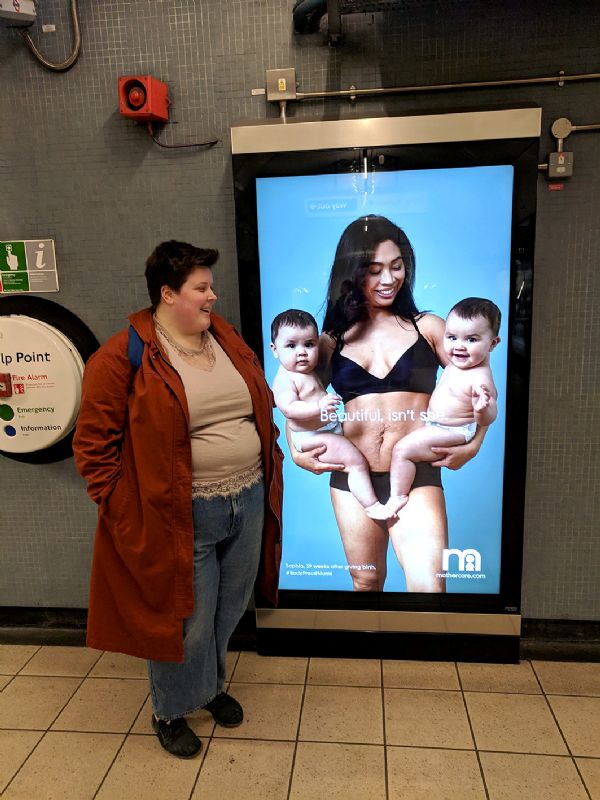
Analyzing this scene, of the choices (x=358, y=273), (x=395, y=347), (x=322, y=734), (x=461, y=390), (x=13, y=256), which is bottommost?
(x=322, y=734)

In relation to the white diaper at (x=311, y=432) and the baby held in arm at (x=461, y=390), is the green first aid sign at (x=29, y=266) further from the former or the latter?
the baby held in arm at (x=461, y=390)

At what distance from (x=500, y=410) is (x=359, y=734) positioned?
127 centimetres

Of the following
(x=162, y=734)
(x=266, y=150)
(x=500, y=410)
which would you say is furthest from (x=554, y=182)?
(x=162, y=734)

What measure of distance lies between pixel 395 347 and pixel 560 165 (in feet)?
2.85

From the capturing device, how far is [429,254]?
7.60ft

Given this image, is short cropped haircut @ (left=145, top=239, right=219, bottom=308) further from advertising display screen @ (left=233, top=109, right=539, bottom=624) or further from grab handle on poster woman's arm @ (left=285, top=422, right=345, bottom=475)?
grab handle on poster woman's arm @ (left=285, top=422, right=345, bottom=475)

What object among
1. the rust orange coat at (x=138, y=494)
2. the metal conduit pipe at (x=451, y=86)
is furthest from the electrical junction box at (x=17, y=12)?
the rust orange coat at (x=138, y=494)

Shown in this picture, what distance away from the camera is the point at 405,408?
2410mm

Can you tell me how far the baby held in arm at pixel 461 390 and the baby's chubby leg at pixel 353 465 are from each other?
0.13 meters

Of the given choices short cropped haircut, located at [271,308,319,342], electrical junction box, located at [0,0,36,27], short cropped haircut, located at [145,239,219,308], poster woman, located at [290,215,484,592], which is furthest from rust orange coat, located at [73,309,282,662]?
electrical junction box, located at [0,0,36,27]

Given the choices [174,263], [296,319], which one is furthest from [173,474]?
[296,319]

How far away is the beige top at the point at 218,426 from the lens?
1.96 metres

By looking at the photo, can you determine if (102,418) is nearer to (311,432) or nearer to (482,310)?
(311,432)

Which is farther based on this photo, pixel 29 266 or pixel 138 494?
→ pixel 29 266
